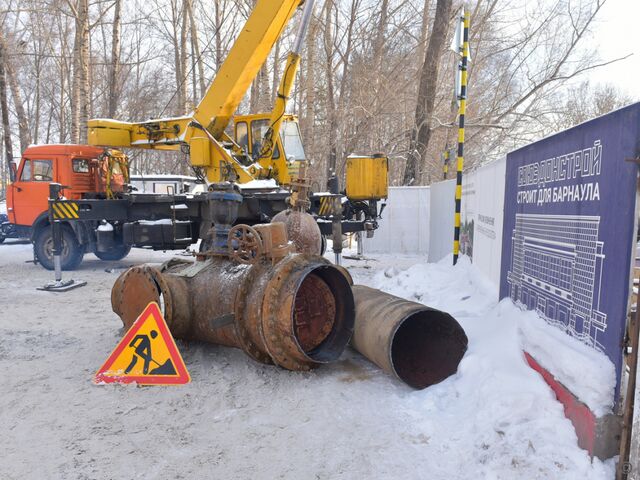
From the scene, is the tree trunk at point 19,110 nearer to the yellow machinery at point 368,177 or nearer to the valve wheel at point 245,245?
the yellow machinery at point 368,177

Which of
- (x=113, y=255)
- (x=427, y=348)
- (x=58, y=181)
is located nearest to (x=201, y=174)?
(x=58, y=181)

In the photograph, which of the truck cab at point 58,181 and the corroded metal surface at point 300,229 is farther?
the truck cab at point 58,181

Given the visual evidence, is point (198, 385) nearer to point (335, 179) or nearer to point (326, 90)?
point (335, 179)

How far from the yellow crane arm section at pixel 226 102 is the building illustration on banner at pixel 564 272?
693 centimetres

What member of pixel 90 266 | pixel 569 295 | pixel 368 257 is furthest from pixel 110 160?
pixel 569 295

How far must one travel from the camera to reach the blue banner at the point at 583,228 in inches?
101

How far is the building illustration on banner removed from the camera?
112 inches

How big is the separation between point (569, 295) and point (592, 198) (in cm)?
64

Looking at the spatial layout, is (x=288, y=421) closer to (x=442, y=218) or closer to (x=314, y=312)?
(x=314, y=312)

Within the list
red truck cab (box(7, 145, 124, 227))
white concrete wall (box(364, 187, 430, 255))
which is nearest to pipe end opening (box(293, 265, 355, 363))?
red truck cab (box(7, 145, 124, 227))

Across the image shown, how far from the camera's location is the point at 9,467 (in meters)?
3.03

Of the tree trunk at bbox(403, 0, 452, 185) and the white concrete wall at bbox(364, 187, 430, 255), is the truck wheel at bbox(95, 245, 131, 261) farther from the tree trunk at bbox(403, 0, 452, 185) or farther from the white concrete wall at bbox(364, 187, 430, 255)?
the tree trunk at bbox(403, 0, 452, 185)

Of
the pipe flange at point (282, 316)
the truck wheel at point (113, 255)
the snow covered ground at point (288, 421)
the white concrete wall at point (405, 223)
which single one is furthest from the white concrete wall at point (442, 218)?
the truck wheel at point (113, 255)

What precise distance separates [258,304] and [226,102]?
7.47m
